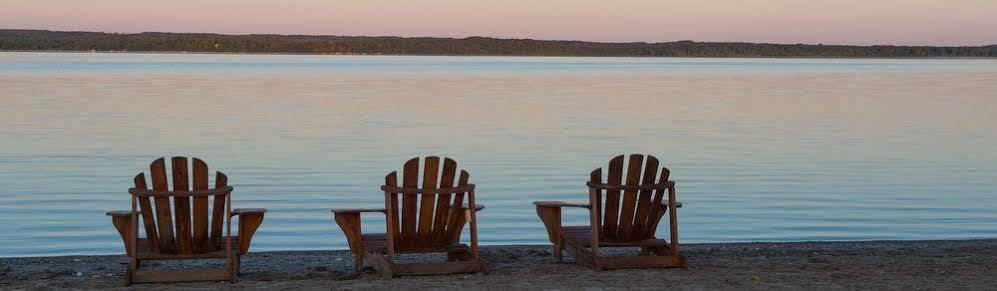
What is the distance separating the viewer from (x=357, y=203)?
1402 cm

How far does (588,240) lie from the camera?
321 inches

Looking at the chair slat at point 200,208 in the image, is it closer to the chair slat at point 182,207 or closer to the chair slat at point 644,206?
the chair slat at point 182,207

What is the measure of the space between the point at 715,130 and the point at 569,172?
9172mm

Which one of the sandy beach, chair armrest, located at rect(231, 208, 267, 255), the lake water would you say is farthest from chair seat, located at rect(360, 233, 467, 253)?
the lake water

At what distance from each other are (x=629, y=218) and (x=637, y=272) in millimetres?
397

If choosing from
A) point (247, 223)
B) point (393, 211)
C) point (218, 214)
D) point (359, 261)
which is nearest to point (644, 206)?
point (393, 211)

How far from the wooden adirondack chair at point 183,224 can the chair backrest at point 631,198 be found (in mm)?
1945

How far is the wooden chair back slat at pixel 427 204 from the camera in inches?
290

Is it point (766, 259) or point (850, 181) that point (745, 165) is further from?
point (766, 259)

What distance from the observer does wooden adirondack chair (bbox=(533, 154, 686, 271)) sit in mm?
7629

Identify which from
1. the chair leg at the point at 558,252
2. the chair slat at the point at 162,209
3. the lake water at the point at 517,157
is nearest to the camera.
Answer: the chair slat at the point at 162,209

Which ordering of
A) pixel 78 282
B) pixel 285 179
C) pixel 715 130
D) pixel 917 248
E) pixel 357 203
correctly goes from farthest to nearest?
1. pixel 715 130
2. pixel 285 179
3. pixel 357 203
4. pixel 917 248
5. pixel 78 282

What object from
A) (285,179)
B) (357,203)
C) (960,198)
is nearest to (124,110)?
(285,179)

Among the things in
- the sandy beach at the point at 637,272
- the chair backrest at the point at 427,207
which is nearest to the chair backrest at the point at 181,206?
the sandy beach at the point at 637,272
